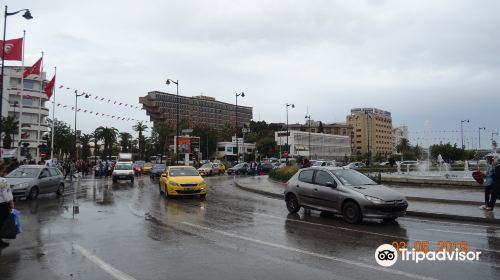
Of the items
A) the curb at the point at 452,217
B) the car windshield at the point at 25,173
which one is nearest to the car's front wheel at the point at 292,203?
the curb at the point at 452,217

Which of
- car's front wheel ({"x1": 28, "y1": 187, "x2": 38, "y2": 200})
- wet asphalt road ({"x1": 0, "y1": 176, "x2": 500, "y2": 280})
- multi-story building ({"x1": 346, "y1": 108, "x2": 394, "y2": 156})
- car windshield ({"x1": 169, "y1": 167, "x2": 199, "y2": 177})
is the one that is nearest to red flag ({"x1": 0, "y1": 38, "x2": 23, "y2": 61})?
car's front wheel ({"x1": 28, "y1": 187, "x2": 38, "y2": 200})

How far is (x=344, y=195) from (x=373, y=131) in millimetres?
166230

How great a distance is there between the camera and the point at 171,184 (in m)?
19.0

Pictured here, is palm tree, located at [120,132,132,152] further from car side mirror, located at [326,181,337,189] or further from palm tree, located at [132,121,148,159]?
→ car side mirror, located at [326,181,337,189]

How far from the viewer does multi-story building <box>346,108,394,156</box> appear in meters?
171

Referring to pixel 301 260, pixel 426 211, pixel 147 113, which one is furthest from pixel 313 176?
pixel 147 113

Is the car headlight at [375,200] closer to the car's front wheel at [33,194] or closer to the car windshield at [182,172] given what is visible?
the car windshield at [182,172]

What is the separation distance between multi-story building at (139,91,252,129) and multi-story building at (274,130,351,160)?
34.1 meters

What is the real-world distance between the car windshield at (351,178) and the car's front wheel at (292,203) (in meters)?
1.82

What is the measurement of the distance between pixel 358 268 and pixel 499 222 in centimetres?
709

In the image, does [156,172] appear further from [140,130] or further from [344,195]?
[140,130]

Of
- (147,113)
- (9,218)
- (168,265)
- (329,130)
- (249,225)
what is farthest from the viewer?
(329,130)

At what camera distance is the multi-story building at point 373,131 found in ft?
561

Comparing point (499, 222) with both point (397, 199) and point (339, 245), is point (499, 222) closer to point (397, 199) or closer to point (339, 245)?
point (397, 199)
